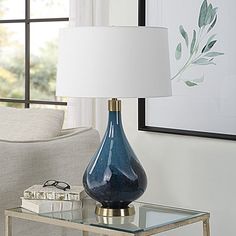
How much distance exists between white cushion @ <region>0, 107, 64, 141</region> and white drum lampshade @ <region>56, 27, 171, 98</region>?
62cm

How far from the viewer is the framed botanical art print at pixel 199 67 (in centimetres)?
350

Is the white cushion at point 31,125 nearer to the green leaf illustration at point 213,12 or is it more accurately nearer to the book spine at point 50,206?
the book spine at point 50,206

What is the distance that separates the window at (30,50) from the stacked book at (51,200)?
1722 mm

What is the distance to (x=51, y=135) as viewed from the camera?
11.1 ft

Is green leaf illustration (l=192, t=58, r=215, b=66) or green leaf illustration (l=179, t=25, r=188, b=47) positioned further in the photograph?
green leaf illustration (l=179, t=25, r=188, b=47)

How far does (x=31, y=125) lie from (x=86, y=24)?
0.88 m

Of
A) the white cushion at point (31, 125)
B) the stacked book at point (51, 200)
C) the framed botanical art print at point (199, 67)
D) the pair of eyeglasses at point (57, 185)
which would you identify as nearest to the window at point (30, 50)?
the framed botanical art print at point (199, 67)

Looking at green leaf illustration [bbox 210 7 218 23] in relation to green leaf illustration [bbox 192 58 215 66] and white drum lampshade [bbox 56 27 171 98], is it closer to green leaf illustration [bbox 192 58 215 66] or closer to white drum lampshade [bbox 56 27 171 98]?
green leaf illustration [bbox 192 58 215 66]

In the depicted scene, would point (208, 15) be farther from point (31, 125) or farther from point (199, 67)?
point (31, 125)

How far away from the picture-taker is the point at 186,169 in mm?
3746

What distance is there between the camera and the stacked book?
2.89 metres

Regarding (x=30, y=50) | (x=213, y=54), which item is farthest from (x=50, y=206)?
(x=30, y=50)

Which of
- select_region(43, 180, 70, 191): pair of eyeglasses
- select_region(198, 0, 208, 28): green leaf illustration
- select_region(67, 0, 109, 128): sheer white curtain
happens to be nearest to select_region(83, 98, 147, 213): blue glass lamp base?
select_region(43, 180, 70, 191): pair of eyeglasses

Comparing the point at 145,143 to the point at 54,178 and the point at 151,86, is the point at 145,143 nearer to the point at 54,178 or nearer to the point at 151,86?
the point at 54,178
